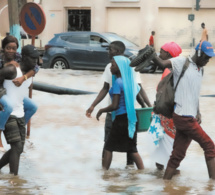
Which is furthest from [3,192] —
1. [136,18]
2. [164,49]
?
[136,18]

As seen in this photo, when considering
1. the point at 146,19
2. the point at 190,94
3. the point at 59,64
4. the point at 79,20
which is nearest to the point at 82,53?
the point at 59,64

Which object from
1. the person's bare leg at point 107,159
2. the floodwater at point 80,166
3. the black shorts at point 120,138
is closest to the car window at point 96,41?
the floodwater at point 80,166

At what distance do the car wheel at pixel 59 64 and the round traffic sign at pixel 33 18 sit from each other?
1309 cm

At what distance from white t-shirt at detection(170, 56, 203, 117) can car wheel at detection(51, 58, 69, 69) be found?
17521 millimetres

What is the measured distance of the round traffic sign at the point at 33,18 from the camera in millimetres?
11586

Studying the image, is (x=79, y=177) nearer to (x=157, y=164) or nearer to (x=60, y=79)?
(x=157, y=164)

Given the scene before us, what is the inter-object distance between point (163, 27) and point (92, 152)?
30.2 metres

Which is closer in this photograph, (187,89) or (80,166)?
(187,89)

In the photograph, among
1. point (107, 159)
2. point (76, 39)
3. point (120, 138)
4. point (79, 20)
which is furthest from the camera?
point (79, 20)

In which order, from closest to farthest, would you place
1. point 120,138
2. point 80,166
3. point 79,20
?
1. point 120,138
2. point 80,166
3. point 79,20

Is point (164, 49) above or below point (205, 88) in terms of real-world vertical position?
above

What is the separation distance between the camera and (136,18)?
131 ft

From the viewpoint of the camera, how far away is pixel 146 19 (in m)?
39.5

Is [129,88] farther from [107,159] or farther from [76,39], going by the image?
[76,39]
